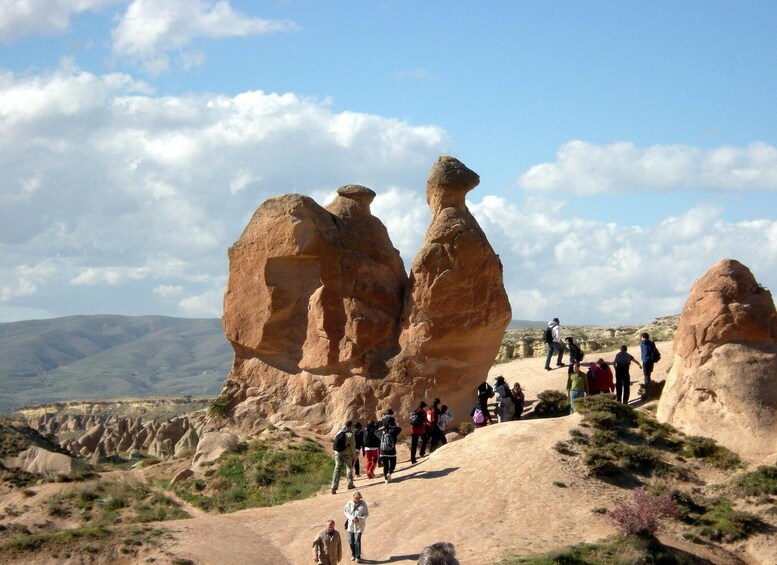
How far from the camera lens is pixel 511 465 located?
21875mm

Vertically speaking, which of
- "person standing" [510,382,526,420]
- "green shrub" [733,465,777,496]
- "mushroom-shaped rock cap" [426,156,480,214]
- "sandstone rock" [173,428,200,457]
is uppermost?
"mushroom-shaped rock cap" [426,156,480,214]

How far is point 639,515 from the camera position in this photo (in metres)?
18.7

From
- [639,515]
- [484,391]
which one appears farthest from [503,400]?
[639,515]

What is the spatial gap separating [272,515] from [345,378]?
7190 millimetres

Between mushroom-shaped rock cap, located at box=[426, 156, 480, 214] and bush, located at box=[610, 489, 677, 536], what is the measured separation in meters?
11.1

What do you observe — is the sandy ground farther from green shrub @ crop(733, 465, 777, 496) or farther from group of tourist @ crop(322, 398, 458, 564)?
green shrub @ crop(733, 465, 777, 496)

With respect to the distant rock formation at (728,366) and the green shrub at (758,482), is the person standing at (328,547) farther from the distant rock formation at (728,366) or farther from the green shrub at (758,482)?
the distant rock formation at (728,366)

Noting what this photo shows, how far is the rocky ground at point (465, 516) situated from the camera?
62.1ft

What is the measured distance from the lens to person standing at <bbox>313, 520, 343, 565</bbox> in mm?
17594

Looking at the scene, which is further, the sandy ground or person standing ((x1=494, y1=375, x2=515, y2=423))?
person standing ((x1=494, y1=375, x2=515, y2=423))

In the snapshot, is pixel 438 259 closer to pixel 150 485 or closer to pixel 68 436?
pixel 150 485

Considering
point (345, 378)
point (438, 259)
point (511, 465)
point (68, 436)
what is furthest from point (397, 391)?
point (68, 436)

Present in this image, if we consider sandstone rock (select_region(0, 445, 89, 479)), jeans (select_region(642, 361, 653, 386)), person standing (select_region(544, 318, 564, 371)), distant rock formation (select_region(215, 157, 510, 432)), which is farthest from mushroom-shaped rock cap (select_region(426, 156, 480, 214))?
sandstone rock (select_region(0, 445, 89, 479))

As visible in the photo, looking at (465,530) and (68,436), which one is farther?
(68,436)
